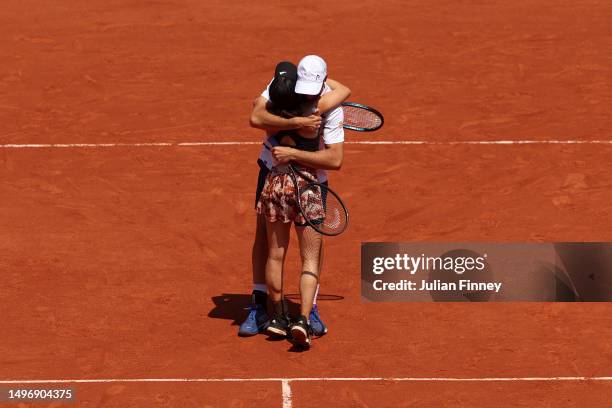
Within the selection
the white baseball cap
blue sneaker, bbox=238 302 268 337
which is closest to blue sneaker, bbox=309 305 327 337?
blue sneaker, bbox=238 302 268 337

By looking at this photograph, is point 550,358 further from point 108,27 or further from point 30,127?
point 108,27

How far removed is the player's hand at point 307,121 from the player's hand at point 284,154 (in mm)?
232

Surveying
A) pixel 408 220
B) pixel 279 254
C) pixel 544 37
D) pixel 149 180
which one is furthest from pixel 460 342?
pixel 544 37

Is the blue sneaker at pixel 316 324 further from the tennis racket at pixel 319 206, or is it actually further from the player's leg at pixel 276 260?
the tennis racket at pixel 319 206

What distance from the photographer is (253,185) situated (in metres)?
17.5

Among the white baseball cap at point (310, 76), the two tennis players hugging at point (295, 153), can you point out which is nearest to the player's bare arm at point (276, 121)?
the two tennis players hugging at point (295, 153)

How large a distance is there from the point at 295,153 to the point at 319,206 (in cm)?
52

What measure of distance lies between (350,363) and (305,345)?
1.55 ft

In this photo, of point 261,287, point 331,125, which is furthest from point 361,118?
point 261,287

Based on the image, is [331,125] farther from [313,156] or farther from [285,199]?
[285,199]

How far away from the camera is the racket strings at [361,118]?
14.1 metres

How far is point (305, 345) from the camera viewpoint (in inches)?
533

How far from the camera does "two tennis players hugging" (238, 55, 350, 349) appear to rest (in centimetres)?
1309

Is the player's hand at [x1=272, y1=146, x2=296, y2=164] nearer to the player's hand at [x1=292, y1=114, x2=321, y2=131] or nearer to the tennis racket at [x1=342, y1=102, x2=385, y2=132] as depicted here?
the player's hand at [x1=292, y1=114, x2=321, y2=131]
